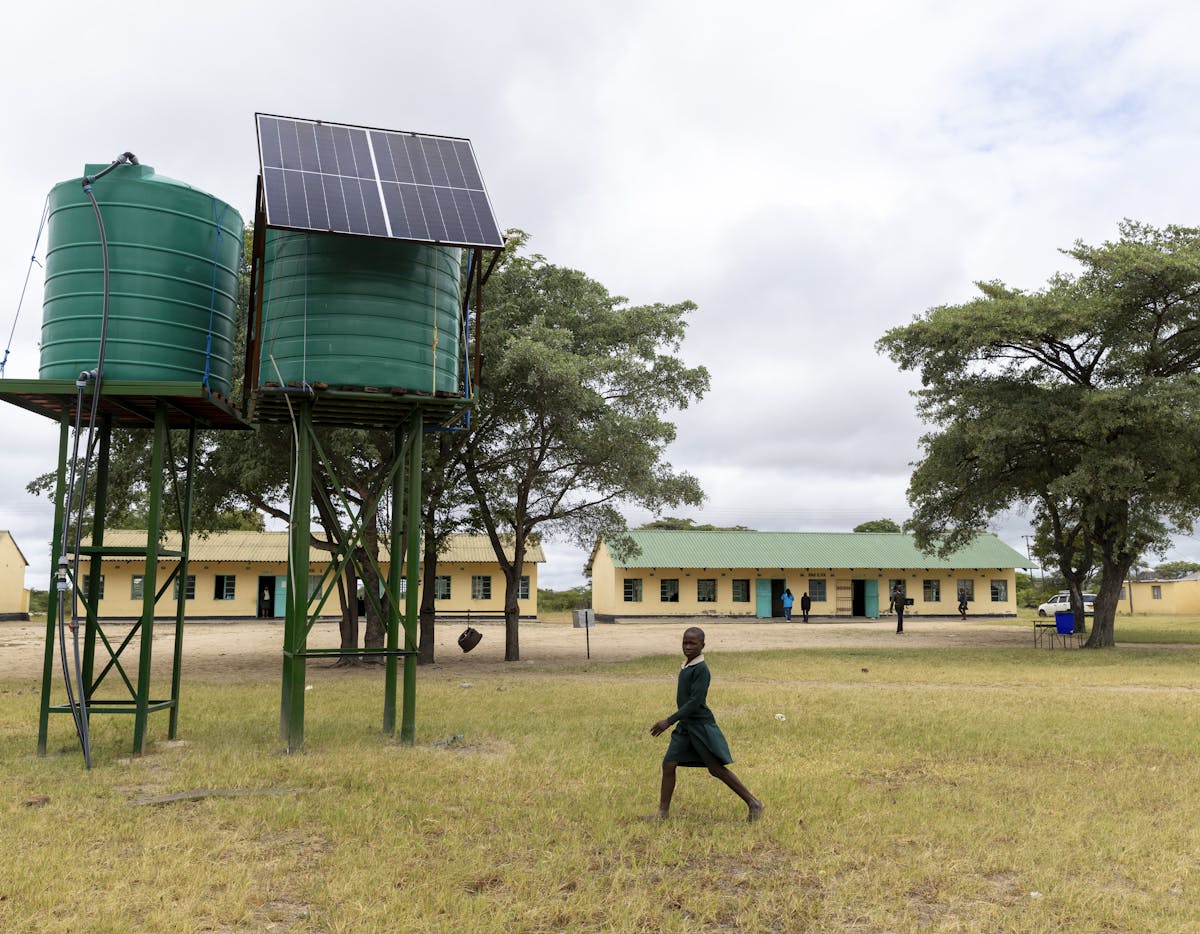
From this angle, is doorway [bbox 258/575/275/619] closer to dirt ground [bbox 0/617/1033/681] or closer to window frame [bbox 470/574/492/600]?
dirt ground [bbox 0/617/1033/681]

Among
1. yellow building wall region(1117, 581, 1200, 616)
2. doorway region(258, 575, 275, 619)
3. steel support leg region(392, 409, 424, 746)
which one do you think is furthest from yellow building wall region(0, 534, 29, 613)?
yellow building wall region(1117, 581, 1200, 616)

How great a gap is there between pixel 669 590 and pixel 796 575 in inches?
297

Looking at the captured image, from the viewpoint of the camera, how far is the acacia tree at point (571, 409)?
71.3ft

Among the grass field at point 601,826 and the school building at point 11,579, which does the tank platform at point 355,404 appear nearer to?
the grass field at point 601,826

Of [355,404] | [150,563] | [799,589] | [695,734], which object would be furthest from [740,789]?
[799,589]

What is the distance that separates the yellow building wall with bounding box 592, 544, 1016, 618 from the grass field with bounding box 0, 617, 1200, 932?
39970 millimetres

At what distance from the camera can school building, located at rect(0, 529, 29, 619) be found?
50.8 meters

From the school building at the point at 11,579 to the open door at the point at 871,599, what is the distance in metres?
46.7

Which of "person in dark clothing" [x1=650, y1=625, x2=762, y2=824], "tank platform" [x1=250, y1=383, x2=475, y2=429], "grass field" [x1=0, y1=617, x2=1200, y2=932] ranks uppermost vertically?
"tank platform" [x1=250, y1=383, x2=475, y2=429]

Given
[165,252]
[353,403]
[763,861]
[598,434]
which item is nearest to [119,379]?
[165,252]

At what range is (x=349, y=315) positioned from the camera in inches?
446

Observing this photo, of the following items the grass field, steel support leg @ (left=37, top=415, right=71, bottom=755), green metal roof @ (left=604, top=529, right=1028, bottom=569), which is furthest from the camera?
green metal roof @ (left=604, top=529, right=1028, bottom=569)

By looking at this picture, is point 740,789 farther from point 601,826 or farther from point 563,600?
point 563,600

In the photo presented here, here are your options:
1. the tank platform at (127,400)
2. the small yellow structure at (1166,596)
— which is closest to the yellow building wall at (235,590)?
the tank platform at (127,400)
